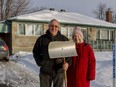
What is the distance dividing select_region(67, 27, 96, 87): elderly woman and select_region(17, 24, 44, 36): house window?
23.6 m

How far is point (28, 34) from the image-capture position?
30.0m

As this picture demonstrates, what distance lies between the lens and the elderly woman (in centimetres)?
571

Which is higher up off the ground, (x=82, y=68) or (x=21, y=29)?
(x=21, y=29)

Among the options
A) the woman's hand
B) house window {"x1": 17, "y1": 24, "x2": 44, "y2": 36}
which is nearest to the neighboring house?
house window {"x1": 17, "y1": 24, "x2": 44, "y2": 36}

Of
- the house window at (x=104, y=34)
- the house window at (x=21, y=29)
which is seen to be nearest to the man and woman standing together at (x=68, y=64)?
the house window at (x=21, y=29)

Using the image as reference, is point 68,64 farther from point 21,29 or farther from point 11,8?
point 11,8

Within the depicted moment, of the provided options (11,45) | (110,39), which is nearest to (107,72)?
(11,45)

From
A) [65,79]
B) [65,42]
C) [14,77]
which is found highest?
[65,42]

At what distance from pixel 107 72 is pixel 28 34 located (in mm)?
17976

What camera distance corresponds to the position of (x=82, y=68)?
570 centimetres

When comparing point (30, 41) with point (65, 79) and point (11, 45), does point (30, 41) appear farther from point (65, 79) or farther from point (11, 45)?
point (65, 79)

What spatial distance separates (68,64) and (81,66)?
0.24 metres

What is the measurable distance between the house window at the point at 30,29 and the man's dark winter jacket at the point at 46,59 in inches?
906

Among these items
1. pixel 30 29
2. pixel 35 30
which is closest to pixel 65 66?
pixel 30 29
